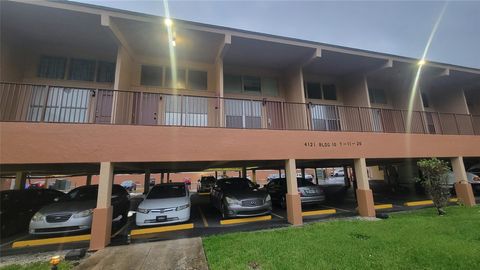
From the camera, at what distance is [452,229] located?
20.4 ft

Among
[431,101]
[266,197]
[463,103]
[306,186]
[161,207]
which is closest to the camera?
[161,207]

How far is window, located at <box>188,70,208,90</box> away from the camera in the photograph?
1079cm

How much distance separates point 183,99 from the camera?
390 inches

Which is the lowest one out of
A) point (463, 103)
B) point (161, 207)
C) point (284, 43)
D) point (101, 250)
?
point (101, 250)

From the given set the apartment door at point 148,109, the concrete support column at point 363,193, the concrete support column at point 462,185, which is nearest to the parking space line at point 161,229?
the apartment door at point 148,109

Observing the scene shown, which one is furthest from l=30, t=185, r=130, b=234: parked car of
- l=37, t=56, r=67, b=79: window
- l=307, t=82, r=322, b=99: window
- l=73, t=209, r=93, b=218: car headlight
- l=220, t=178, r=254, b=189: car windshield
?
l=307, t=82, r=322, b=99: window

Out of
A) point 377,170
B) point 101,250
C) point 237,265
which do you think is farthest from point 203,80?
point 377,170

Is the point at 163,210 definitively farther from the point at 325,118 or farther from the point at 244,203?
the point at 325,118

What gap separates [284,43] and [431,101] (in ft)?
38.4

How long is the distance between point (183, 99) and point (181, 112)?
244 cm

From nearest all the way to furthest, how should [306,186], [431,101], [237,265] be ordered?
[237,265] → [306,186] → [431,101]

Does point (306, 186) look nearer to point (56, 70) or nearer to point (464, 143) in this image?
point (464, 143)

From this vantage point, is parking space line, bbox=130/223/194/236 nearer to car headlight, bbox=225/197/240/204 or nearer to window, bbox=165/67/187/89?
car headlight, bbox=225/197/240/204

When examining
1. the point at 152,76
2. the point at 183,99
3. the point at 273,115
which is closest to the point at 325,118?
the point at 273,115
